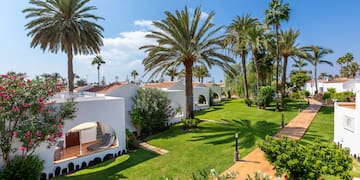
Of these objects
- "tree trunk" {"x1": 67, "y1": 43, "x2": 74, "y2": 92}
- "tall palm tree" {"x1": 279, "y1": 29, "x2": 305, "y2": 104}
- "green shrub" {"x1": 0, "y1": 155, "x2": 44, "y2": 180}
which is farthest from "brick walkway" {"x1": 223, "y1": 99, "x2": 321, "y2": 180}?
"tree trunk" {"x1": 67, "y1": 43, "x2": 74, "y2": 92}

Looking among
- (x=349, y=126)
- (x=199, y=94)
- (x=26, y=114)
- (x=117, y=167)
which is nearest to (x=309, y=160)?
(x=349, y=126)

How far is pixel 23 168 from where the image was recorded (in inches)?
362

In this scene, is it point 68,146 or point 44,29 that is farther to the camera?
point 44,29

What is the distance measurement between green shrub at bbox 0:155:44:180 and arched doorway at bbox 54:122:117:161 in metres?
Answer: 2.92

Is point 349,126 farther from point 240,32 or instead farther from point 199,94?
point 199,94

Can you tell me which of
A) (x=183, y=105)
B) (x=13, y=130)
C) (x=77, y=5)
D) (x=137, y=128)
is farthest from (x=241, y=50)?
(x=13, y=130)

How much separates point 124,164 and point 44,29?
53.7 feet

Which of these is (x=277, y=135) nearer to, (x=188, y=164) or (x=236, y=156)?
(x=236, y=156)

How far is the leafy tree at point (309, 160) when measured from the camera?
262 inches

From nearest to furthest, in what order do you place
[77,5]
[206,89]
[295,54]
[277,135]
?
[277,135] < [77,5] < [295,54] < [206,89]

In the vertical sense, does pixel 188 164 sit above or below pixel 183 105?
below

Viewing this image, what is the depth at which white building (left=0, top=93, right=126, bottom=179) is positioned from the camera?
36.7 feet

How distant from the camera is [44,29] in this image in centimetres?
1930

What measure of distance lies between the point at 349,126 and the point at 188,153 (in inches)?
406
